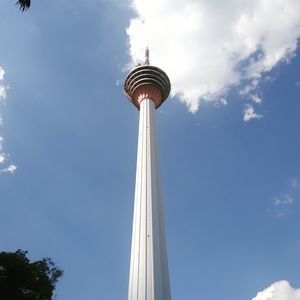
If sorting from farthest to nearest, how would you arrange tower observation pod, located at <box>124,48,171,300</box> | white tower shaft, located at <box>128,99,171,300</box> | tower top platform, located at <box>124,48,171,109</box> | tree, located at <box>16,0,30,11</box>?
tower top platform, located at <box>124,48,171,109</box> < tower observation pod, located at <box>124,48,171,300</box> < white tower shaft, located at <box>128,99,171,300</box> < tree, located at <box>16,0,30,11</box>

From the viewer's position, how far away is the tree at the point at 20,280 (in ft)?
106

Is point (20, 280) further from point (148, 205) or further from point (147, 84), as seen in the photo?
point (147, 84)

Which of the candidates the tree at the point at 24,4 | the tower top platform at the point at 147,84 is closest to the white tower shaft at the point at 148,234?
the tower top platform at the point at 147,84

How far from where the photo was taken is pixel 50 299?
1419 inches

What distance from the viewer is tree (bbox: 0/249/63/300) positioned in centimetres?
3244

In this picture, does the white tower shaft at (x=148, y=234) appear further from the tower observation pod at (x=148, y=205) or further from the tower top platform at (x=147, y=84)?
the tower top platform at (x=147, y=84)

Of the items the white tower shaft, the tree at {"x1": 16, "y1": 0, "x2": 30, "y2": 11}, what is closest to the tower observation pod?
the white tower shaft

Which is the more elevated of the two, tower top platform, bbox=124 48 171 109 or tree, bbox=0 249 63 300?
tower top platform, bbox=124 48 171 109

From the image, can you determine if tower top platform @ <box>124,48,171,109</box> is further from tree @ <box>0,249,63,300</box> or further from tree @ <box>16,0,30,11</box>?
tree @ <box>16,0,30,11</box>

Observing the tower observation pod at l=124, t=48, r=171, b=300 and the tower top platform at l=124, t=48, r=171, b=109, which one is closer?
the tower observation pod at l=124, t=48, r=171, b=300

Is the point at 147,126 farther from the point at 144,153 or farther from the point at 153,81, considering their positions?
the point at 153,81

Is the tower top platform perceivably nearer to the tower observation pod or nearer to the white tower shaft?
the tower observation pod

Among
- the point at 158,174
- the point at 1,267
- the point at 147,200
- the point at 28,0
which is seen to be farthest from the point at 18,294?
the point at 28,0

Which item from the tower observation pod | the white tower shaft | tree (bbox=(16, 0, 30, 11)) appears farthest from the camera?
the tower observation pod
